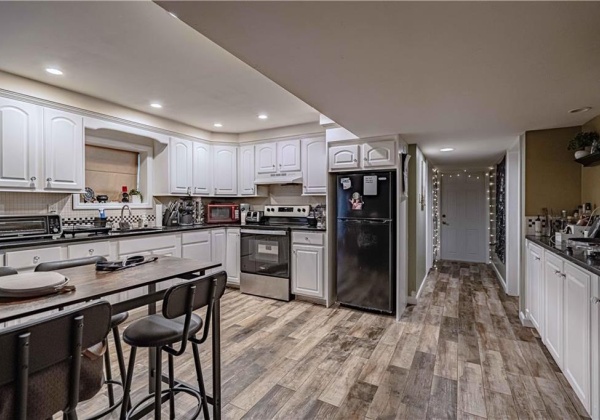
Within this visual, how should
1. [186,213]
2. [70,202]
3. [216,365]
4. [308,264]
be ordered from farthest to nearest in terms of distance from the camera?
[186,213] → [308,264] → [70,202] → [216,365]

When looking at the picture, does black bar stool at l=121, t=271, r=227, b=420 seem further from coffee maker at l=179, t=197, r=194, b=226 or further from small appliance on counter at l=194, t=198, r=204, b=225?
small appliance on counter at l=194, t=198, r=204, b=225

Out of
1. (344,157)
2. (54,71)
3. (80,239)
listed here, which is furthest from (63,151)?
(344,157)

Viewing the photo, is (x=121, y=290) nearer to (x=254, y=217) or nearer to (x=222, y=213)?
(x=254, y=217)

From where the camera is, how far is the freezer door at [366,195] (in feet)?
11.1

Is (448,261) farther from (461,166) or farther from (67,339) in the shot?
(67,339)

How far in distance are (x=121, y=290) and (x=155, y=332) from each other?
0.33 meters

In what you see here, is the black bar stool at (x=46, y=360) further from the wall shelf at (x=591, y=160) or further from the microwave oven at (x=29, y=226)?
the wall shelf at (x=591, y=160)

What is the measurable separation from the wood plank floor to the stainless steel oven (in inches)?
15.5

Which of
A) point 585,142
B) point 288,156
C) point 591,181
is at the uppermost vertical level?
point 288,156

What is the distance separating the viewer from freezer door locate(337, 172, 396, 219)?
3398 millimetres

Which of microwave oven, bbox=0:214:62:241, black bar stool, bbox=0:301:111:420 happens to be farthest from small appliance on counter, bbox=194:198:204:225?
black bar stool, bbox=0:301:111:420

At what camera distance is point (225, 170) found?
486cm

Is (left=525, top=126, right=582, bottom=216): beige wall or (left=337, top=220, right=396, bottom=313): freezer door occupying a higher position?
(left=525, top=126, right=582, bottom=216): beige wall

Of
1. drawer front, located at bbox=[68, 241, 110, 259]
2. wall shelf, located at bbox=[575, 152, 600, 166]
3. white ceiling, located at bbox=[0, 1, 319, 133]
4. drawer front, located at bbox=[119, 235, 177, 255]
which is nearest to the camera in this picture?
white ceiling, located at bbox=[0, 1, 319, 133]
